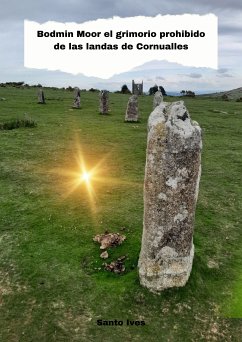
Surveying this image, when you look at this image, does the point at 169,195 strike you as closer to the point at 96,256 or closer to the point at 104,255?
the point at 104,255

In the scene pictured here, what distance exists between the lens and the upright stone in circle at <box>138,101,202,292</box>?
27.5 ft

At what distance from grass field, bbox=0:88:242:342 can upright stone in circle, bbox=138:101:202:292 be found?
0.51m

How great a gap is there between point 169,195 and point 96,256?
3.19 m

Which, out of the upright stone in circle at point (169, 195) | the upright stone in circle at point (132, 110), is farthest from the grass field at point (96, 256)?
the upright stone in circle at point (132, 110)

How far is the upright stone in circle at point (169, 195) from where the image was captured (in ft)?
27.5

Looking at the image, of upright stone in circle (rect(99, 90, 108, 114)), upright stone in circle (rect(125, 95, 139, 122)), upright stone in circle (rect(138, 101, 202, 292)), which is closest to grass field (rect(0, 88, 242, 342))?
upright stone in circle (rect(138, 101, 202, 292))

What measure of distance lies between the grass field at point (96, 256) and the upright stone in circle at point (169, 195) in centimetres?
51

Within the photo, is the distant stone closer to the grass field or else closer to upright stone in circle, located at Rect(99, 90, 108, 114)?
the grass field

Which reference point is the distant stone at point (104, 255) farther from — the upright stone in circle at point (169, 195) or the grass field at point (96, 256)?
the upright stone in circle at point (169, 195)

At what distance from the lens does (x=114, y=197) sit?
596 inches

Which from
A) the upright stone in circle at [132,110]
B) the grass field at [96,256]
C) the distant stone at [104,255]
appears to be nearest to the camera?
the grass field at [96,256]

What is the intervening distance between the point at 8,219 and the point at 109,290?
5.00 meters

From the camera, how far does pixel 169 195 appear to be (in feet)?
28.7

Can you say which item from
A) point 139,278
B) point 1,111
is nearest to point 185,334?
point 139,278
